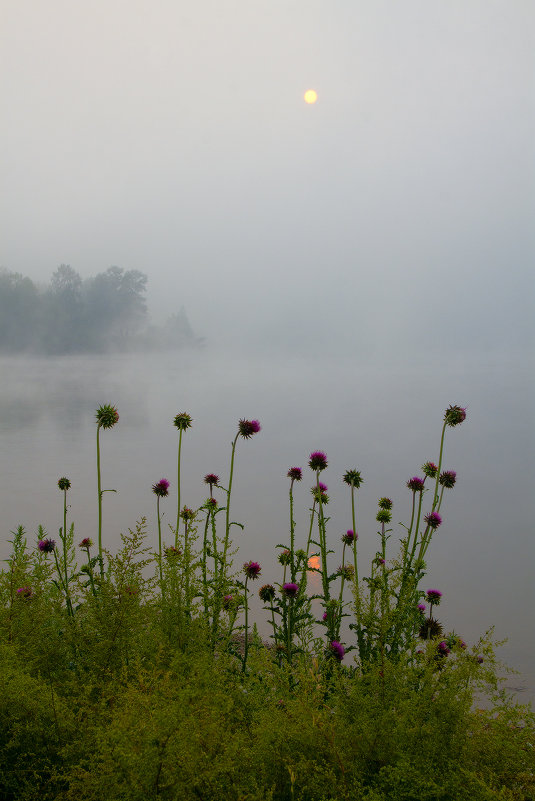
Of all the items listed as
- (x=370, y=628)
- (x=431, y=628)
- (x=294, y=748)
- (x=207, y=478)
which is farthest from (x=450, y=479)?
(x=294, y=748)

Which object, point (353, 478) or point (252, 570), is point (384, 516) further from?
point (252, 570)

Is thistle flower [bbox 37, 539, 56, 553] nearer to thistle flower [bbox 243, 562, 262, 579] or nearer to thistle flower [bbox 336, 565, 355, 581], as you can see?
thistle flower [bbox 243, 562, 262, 579]

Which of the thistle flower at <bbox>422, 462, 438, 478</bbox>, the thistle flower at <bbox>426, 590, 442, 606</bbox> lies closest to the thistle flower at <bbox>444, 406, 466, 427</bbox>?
the thistle flower at <bbox>422, 462, 438, 478</bbox>

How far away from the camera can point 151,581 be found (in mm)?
1904

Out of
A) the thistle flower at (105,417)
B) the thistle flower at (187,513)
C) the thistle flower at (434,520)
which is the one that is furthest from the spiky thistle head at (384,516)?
the thistle flower at (105,417)

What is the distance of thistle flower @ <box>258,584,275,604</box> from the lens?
3.14 metres

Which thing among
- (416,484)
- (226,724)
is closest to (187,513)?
(416,484)

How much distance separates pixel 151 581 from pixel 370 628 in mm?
710

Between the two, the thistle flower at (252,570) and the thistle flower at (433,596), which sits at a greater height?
the thistle flower at (252,570)

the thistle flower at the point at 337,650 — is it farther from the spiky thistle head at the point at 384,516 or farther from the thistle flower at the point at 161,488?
the thistle flower at the point at 161,488

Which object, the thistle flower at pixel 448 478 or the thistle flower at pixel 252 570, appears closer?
the thistle flower at pixel 252 570

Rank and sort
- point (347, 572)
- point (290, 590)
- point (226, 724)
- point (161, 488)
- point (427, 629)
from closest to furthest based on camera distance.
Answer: point (226, 724), point (290, 590), point (427, 629), point (347, 572), point (161, 488)

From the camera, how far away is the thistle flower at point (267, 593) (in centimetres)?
314

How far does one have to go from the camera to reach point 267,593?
315 cm
